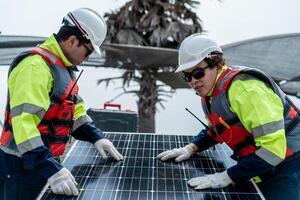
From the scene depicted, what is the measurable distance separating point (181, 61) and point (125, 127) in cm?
327

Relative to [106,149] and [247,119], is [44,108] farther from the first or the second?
[247,119]

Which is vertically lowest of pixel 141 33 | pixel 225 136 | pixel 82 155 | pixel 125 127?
pixel 141 33

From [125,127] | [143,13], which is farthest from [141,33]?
[125,127]

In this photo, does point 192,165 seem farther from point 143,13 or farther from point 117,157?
point 143,13

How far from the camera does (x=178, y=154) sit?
12.4 feet

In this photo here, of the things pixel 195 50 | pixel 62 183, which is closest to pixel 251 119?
pixel 195 50

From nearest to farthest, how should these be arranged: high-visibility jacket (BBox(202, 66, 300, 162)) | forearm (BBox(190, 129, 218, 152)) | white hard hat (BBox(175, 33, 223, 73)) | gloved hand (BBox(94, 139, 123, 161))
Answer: high-visibility jacket (BBox(202, 66, 300, 162))
white hard hat (BBox(175, 33, 223, 73))
gloved hand (BBox(94, 139, 123, 161))
forearm (BBox(190, 129, 218, 152))

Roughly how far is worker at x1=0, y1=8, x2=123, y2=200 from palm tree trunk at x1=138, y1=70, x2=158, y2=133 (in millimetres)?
11725

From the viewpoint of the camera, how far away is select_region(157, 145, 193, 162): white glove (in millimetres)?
3711

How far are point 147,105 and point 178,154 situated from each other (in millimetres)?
12477

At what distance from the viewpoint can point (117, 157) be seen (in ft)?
12.1

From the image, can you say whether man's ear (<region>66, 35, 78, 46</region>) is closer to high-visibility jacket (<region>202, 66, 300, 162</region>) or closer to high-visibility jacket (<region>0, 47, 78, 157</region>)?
high-visibility jacket (<region>0, 47, 78, 157</region>)

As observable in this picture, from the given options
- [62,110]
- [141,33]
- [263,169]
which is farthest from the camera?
[141,33]

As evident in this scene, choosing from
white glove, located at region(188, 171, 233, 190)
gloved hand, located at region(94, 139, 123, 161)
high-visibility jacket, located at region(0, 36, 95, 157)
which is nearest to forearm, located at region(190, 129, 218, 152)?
gloved hand, located at region(94, 139, 123, 161)
